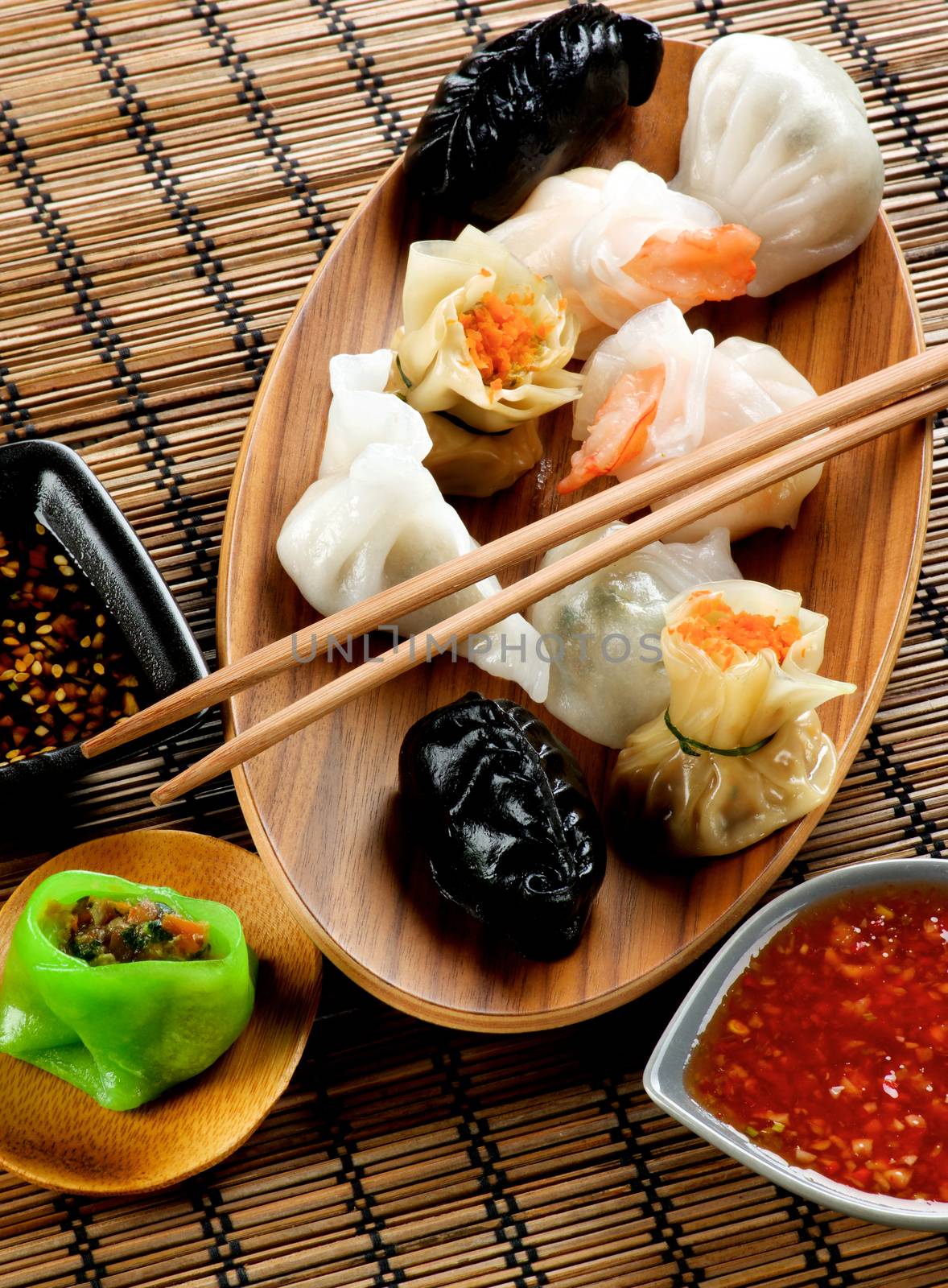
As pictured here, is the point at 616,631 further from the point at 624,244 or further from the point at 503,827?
the point at 624,244

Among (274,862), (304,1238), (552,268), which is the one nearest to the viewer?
(274,862)

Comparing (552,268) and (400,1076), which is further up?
(552,268)

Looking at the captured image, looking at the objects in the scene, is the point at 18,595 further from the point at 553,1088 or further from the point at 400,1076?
the point at 553,1088

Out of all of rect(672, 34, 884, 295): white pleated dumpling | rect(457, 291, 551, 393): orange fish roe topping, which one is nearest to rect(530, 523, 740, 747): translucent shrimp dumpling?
rect(457, 291, 551, 393): orange fish roe topping

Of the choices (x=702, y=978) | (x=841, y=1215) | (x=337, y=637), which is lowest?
(x=841, y=1215)

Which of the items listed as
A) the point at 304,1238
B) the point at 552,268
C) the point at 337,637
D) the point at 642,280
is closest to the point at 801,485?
the point at 642,280

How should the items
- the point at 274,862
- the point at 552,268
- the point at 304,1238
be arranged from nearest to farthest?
the point at 274,862 → the point at 304,1238 → the point at 552,268

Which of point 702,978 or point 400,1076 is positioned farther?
point 400,1076
